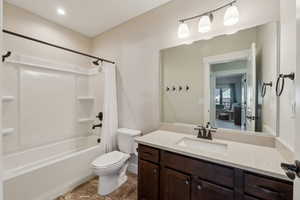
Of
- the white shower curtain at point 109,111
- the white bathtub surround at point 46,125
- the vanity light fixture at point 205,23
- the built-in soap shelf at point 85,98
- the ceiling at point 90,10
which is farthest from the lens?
the built-in soap shelf at point 85,98

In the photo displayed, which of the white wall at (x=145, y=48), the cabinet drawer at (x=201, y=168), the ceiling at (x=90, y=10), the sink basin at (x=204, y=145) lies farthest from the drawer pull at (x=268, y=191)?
the ceiling at (x=90, y=10)

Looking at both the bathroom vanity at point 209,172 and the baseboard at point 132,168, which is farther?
the baseboard at point 132,168

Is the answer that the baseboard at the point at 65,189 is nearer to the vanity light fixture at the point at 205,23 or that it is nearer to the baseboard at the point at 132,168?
the baseboard at the point at 132,168

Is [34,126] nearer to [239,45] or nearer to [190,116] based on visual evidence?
[190,116]

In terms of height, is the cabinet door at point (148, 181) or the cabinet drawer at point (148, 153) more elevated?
the cabinet drawer at point (148, 153)

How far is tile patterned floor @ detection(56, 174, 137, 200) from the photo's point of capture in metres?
1.83

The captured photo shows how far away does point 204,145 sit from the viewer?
1.57 metres

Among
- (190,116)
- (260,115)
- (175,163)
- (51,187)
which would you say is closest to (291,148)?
(260,115)

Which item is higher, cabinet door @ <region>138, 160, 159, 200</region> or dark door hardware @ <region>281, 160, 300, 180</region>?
dark door hardware @ <region>281, 160, 300, 180</region>

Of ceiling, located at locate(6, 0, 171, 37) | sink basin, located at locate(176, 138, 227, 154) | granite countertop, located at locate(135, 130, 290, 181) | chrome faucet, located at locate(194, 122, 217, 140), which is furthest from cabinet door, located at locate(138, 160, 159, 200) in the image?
ceiling, located at locate(6, 0, 171, 37)

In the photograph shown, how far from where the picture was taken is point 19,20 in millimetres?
2133

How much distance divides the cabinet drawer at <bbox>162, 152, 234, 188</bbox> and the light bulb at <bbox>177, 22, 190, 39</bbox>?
4.75 feet

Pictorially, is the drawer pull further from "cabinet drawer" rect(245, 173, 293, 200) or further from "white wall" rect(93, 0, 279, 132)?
"white wall" rect(93, 0, 279, 132)

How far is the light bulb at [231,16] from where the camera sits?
1.45 m
